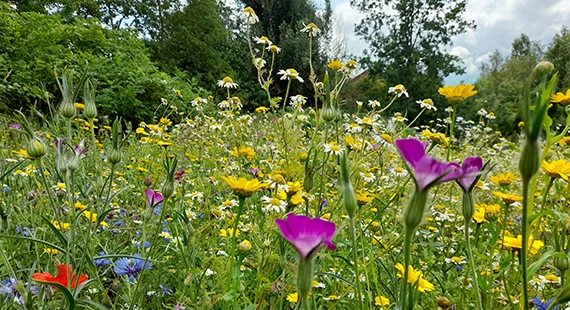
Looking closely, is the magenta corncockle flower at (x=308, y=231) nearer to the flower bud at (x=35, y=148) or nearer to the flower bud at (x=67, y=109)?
the flower bud at (x=35, y=148)

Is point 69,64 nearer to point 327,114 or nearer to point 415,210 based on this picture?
point 327,114

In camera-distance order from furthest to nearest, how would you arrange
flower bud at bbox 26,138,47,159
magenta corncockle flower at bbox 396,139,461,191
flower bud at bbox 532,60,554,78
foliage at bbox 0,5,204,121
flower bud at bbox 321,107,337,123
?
foliage at bbox 0,5,204,121, flower bud at bbox 321,107,337,123, flower bud at bbox 26,138,47,159, flower bud at bbox 532,60,554,78, magenta corncockle flower at bbox 396,139,461,191

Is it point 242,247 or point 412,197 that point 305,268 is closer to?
point 412,197

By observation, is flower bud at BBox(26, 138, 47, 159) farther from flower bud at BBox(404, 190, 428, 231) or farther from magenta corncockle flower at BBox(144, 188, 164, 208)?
flower bud at BBox(404, 190, 428, 231)

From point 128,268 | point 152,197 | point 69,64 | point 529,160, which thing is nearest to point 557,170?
point 529,160

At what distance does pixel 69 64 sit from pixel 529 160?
412cm

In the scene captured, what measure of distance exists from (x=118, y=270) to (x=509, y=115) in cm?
1177

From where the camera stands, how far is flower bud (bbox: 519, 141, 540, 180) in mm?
307

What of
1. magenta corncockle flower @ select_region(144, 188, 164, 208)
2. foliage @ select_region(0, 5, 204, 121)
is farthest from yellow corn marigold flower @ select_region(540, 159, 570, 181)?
foliage @ select_region(0, 5, 204, 121)

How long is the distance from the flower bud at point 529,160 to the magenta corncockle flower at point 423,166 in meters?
0.06

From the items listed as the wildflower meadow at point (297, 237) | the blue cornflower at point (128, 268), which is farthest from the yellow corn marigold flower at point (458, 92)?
the blue cornflower at point (128, 268)

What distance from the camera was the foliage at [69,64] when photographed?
3404 millimetres

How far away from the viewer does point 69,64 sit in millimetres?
3676

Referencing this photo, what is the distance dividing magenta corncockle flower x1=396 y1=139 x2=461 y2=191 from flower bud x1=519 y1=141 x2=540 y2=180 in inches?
2.4
